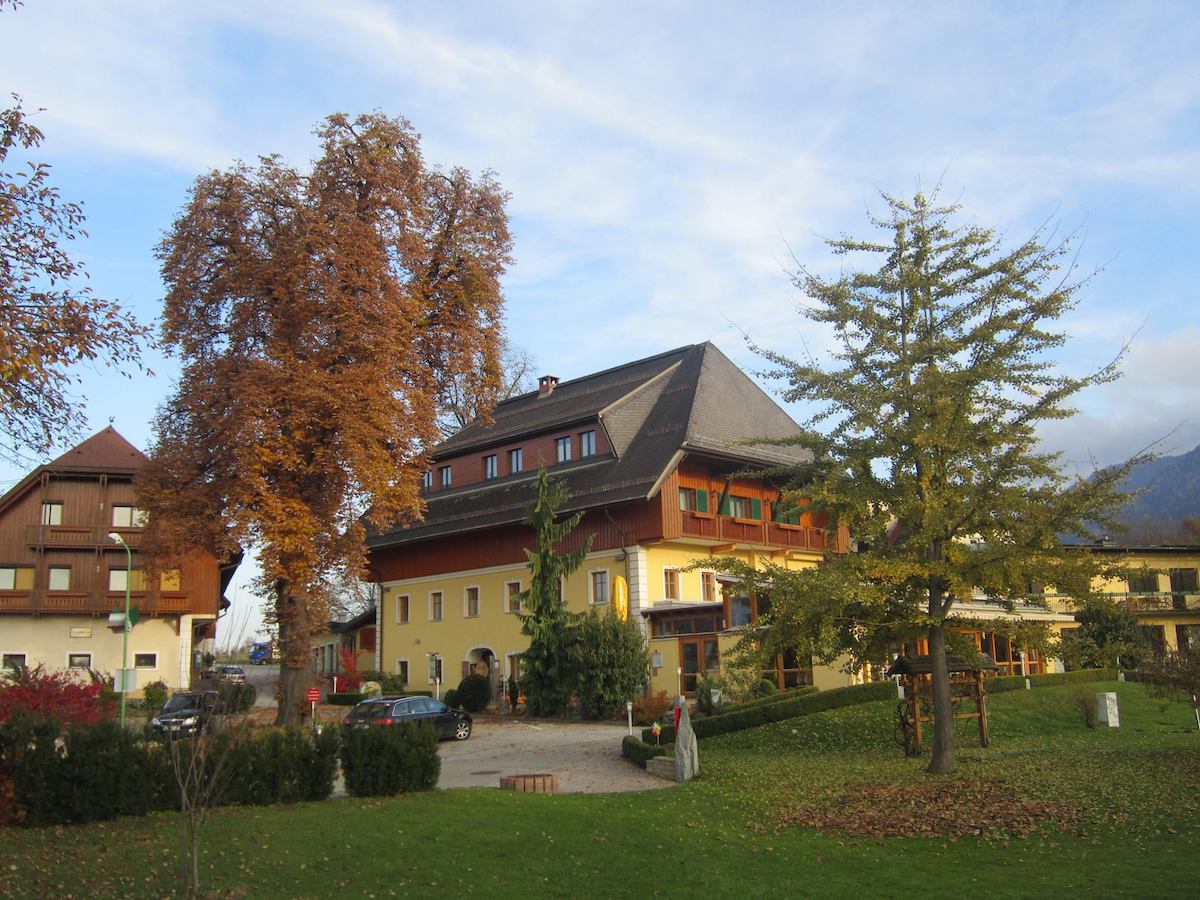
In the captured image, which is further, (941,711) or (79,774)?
(941,711)

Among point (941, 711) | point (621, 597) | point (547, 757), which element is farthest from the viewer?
point (621, 597)

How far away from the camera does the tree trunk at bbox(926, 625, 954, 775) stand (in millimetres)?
17266

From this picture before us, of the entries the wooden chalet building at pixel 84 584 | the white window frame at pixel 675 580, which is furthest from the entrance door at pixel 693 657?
the wooden chalet building at pixel 84 584

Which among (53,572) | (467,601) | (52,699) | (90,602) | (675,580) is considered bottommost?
(52,699)

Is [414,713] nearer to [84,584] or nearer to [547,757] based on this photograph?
[547,757]

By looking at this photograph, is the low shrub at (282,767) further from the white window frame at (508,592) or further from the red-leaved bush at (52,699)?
the white window frame at (508,592)

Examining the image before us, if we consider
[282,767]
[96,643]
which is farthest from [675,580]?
[96,643]

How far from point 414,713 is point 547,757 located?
195 inches

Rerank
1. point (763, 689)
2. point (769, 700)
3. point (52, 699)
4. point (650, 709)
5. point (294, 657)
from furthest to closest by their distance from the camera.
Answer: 1. point (650, 709)
2. point (763, 689)
3. point (294, 657)
4. point (769, 700)
5. point (52, 699)

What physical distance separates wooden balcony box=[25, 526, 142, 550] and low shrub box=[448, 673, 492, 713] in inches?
676

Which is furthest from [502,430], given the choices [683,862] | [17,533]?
[683,862]

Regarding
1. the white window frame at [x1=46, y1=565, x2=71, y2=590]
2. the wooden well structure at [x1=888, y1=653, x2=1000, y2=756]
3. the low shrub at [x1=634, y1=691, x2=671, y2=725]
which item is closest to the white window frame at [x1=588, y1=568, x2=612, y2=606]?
the low shrub at [x1=634, y1=691, x2=671, y2=725]

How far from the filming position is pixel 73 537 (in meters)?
45.5

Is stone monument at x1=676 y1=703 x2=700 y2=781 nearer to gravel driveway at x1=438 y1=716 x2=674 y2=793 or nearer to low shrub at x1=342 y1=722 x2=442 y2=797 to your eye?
gravel driveway at x1=438 y1=716 x2=674 y2=793
